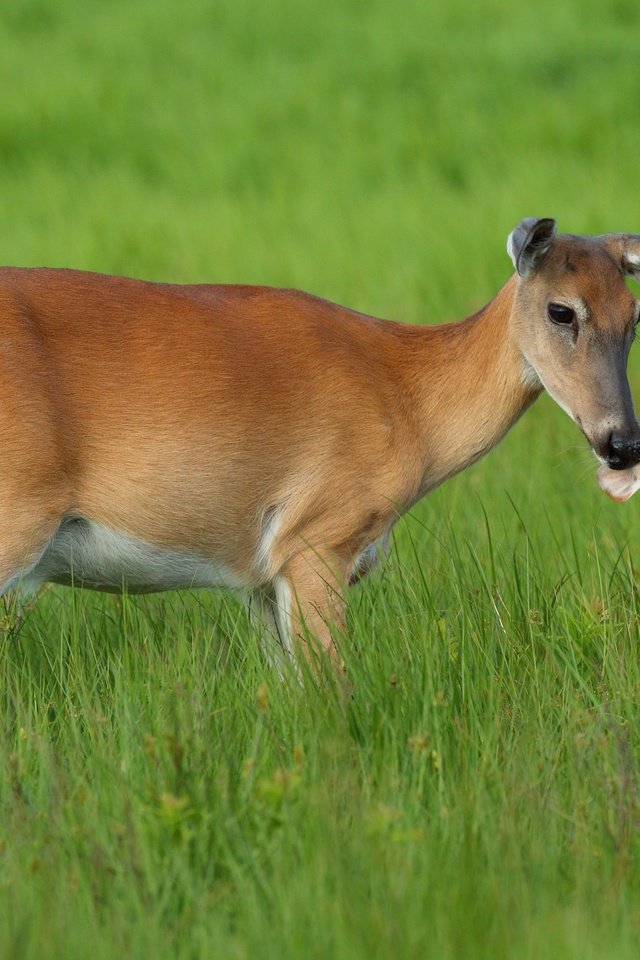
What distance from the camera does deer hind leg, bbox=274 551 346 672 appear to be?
4.66m

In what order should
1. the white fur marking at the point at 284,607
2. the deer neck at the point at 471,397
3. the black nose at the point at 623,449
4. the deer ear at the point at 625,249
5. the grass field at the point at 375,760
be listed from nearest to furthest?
the grass field at the point at 375,760, the black nose at the point at 623,449, the white fur marking at the point at 284,607, the deer ear at the point at 625,249, the deer neck at the point at 471,397

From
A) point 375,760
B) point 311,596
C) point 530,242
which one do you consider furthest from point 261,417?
point 375,760

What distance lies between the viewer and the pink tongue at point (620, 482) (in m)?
→ 4.65

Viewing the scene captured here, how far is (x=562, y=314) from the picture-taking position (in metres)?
4.77

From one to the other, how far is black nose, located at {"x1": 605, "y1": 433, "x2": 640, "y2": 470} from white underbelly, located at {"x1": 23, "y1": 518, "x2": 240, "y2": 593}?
1.22 metres

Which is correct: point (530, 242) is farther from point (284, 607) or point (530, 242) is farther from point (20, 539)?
point (20, 539)

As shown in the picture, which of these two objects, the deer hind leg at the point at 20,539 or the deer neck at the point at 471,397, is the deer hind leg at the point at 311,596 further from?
the deer hind leg at the point at 20,539

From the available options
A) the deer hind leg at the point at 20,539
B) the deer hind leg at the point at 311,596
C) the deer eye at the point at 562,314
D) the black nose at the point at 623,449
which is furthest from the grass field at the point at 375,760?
the deer eye at the point at 562,314

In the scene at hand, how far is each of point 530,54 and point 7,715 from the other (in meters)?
14.9

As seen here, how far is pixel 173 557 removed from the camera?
4633 mm

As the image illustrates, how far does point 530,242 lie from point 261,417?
3.17 ft

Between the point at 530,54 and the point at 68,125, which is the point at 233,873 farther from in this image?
the point at 530,54

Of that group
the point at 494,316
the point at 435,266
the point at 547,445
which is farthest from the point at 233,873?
the point at 435,266

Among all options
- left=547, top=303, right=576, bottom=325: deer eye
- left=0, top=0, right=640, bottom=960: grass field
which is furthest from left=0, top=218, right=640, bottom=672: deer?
left=0, top=0, right=640, bottom=960: grass field
